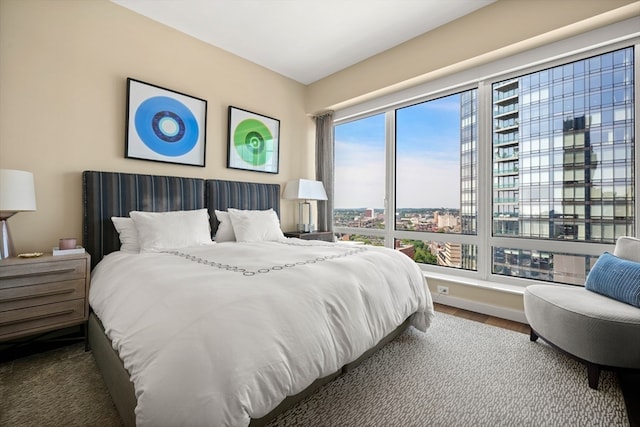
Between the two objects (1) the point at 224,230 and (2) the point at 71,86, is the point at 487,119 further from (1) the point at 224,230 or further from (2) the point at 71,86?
(2) the point at 71,86

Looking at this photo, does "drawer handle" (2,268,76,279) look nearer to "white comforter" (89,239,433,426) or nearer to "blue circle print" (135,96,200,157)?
"white comforter" (89,239,433,426)

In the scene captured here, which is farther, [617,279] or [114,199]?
[114,199]

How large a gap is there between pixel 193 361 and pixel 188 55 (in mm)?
3417

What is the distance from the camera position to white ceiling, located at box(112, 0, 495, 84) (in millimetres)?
2754

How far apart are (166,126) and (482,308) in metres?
3.80

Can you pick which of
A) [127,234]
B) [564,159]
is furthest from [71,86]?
[564,159]

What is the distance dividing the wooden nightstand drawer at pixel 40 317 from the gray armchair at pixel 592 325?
10.8ft

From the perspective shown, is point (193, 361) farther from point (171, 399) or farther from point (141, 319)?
point (141, 319)

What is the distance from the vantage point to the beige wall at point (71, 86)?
2.28 meters

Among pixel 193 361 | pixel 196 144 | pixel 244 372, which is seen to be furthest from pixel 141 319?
pixel 196 144

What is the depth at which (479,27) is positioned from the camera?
2.84 meters

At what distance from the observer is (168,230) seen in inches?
97.6

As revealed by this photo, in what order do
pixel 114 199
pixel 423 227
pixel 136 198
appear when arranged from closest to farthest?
1. pixel 114 199
2. pixel 136 198
3. pixel 423 227

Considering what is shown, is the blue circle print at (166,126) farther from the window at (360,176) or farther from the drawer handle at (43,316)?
the window at (360,176)
